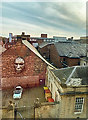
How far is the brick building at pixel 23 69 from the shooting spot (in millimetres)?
17531

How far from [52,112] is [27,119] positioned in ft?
8.53

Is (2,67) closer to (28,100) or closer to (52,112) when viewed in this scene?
(28,100)

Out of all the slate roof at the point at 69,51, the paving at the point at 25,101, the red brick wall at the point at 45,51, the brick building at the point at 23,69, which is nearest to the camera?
the paving at the point at 25,101

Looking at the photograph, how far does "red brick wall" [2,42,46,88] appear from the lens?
17531 mm

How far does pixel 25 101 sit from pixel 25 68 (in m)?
6.04

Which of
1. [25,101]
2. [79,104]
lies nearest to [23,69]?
[25,101]

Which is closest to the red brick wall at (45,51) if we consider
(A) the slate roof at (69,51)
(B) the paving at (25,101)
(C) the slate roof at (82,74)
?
(A) the slate roof at (69,51)

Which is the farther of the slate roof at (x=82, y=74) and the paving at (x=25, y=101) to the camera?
the slate roof at (x=82, y=74)

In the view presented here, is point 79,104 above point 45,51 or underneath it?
underneath

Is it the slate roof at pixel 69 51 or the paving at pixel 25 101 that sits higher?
the slate roof at pixel 69 51

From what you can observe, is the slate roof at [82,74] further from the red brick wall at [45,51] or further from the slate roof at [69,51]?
the red brick wall at [45,51]

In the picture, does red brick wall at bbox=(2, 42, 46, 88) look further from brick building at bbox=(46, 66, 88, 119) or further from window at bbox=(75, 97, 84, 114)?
window at bbox=(75, 97, 84, 114)

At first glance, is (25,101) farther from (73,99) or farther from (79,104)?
(79,104)

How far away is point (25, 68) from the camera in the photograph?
18.0 metres
